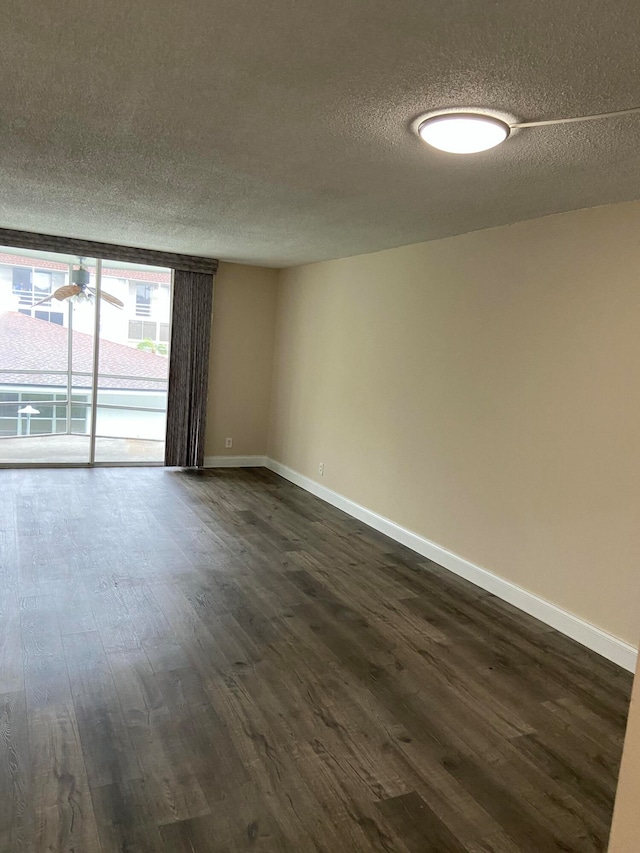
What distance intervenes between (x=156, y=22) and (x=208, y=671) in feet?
7.94

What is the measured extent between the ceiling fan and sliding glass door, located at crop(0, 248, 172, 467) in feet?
0.03

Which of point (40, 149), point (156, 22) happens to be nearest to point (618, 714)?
point (156, 22)

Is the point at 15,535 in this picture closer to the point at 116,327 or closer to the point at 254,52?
the point at 116,327

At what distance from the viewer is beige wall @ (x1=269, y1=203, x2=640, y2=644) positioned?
9.98 feet

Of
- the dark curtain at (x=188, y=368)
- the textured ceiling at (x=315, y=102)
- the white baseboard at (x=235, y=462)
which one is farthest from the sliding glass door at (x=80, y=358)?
the textured ceiling at (x=315, y=102)

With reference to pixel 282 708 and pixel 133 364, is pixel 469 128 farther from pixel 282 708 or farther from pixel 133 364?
pixel 133 364

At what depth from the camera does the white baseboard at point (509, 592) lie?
3035 millimetres

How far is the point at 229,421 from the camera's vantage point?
6.96 m

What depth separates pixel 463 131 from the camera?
2121 mm

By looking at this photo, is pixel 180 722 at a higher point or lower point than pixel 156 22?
lower

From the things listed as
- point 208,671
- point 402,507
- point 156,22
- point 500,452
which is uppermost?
point 156,22

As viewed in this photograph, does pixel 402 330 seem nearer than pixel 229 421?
Yes

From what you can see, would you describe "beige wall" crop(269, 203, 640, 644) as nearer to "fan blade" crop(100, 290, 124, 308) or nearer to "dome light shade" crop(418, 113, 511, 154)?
"dome light shade" crop(418, 113, 511, 154)

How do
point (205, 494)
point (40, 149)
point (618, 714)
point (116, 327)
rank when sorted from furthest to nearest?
point (116, 327), point (205, 494), point (40, 149), point (618, 714)
